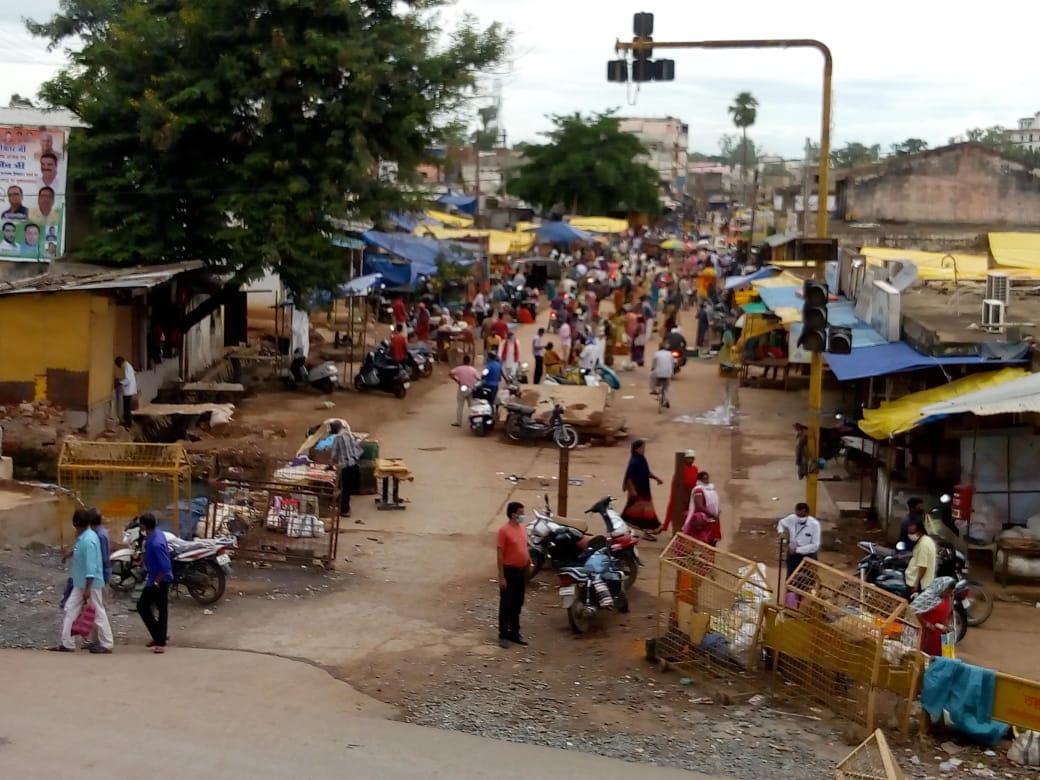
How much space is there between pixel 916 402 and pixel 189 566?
820cm

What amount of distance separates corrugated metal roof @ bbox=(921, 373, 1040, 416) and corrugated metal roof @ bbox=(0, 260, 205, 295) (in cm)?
1161

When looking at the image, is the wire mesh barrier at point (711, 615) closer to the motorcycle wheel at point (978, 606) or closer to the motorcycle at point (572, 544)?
the motorcycle at point (572, 544)

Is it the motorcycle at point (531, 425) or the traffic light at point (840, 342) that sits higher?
the traffic light at point (840, 342)

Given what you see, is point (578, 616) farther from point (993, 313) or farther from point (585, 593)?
point (993, 313)

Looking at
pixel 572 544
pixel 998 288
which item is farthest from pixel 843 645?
pixel 998 288

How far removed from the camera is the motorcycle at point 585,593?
12289 mm

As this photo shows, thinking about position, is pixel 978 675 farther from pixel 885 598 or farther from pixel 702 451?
pixel 702 451

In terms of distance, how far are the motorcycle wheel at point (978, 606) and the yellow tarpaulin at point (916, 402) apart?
2.02m

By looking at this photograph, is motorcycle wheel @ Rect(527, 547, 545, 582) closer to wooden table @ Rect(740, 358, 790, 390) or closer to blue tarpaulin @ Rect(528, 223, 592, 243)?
wooden table @ Rect(740, 358, 790, 390)

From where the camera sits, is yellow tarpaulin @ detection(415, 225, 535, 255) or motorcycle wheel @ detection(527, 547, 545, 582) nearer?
motorcycle wheel @ detection(527, 547, 545, 582)

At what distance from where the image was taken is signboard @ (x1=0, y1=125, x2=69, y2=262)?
22.5m

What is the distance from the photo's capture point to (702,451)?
22.5m

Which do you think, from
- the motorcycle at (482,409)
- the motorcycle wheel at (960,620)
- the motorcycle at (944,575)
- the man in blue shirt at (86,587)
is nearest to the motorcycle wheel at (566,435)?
→ the motorcycle at (482,409)

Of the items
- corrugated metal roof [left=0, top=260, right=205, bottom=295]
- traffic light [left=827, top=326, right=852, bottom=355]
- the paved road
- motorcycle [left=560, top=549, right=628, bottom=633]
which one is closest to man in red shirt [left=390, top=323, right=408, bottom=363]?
corrugated metal roof [left=0, top=260, right=205, bottom=295]
